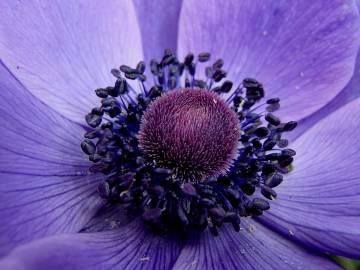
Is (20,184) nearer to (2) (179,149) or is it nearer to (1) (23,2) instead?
(2) (179,149)

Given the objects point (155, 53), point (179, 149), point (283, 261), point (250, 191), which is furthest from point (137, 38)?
point (283, 261)

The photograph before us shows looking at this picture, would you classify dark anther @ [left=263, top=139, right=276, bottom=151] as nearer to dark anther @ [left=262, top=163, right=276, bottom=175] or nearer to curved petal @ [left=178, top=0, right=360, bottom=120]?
dark anther @ [left=262, top=163, right=276, bottom=175]

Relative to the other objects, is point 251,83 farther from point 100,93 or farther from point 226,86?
point 100,93

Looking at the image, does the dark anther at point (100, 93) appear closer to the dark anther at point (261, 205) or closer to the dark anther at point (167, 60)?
the dark anther at point (167, 60)

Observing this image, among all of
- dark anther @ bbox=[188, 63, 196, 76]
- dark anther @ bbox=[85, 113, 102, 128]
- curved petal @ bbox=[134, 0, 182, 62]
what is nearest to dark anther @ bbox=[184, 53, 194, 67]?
dark anther @ bbox=[188, 63, 196, 76]

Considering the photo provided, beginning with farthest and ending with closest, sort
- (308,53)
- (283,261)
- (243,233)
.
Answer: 1. (308,53)
2. (243,233)
3. (283,261)

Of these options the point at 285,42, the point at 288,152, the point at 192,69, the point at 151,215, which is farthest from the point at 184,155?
the point at 285,42

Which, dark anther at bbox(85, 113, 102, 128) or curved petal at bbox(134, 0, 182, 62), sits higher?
curved petal at bbox(134, 0, 182, 62)
